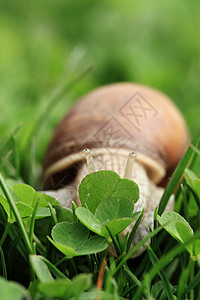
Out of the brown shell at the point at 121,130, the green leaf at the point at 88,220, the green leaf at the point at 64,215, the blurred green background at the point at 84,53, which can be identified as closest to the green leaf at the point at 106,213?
the green leaf at the point at 88,220

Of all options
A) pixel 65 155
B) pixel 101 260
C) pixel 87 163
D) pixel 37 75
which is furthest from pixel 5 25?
pixel 101 260

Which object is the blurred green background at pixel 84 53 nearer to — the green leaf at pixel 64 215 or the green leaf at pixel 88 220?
the green leaf at pixel 64 215

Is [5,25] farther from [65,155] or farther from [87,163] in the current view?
[87,163]

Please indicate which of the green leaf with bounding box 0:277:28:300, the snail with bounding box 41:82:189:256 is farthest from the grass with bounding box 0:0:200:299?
the snail with bounding box 41:82:189:256

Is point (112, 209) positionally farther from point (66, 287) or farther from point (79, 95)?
point (79, 95)

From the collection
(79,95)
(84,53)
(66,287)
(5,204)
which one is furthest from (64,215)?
(84,53)
